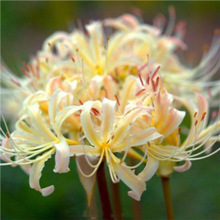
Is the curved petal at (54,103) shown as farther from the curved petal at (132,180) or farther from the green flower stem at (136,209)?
the green flower stem at (136,209)

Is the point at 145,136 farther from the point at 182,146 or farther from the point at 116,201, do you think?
the point at 116,201

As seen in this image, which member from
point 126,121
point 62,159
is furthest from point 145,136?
point 62,159

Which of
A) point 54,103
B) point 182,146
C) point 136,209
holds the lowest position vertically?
point 136,209

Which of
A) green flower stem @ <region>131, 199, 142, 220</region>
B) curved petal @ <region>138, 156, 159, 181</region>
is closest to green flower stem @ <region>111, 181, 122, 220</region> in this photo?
green flower stem @ <region>131, 199, 142, 220</region>

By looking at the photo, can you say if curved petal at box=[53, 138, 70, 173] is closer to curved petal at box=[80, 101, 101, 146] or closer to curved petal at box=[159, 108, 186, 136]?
curved petal at box=[80, 101, 101, 146]

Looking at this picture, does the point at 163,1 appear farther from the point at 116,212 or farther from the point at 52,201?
the point at 116,212

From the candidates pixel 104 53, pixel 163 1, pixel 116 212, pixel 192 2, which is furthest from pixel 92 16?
pixel 116 212
